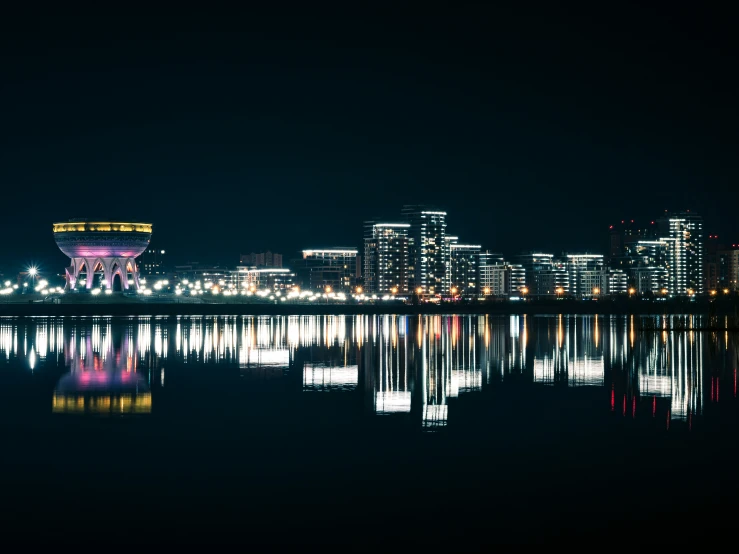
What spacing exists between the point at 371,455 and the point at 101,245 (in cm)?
15345

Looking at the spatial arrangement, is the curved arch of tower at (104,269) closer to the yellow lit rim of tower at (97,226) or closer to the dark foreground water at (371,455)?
the yellow lit rim of tower at (97,226)

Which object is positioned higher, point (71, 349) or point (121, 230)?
point (121, 230)

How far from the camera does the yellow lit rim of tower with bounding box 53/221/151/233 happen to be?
161375 millimetres

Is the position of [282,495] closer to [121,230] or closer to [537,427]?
[537,427]

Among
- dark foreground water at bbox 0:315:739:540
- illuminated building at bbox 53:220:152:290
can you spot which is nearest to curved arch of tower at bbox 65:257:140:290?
illuminated building at bbox 53:220:152:290

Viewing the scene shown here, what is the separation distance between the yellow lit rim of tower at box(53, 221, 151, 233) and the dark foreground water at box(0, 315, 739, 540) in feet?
436

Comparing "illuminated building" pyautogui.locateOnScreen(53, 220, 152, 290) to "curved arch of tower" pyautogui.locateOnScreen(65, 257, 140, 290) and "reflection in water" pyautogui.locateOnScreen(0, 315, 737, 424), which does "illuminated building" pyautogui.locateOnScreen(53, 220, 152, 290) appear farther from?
"reflection in water" pyautogui.locateOnScreen(0, 315, 737, 424)

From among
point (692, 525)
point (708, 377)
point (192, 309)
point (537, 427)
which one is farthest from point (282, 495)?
point (192, 309)

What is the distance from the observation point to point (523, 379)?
2927 cm

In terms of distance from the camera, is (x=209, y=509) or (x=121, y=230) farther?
(x=121, y=230)

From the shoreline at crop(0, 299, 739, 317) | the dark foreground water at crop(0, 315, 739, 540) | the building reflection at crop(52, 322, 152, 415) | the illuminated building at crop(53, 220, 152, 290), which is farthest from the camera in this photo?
the illuminated building at crop(53, 220, 152, 290)

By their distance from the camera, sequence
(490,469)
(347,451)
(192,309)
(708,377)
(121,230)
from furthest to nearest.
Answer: (121,230) → (192,309) → (708,377) → (347,451) → (490,469)

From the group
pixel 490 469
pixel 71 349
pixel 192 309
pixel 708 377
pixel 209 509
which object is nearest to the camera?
pixel 209 509

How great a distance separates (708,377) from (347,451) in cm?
1599
